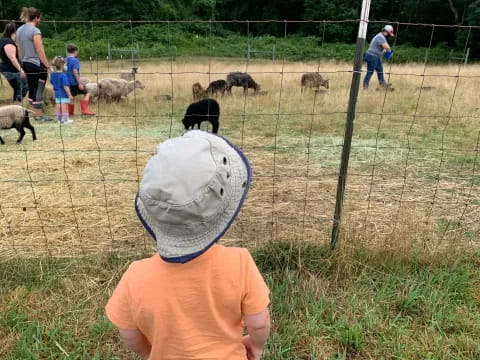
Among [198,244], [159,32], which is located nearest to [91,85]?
[198,244]

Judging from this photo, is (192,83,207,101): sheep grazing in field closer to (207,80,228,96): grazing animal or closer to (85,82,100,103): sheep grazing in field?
(207,80,228,96): grazing animal

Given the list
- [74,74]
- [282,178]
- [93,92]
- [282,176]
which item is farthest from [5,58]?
[282,176]

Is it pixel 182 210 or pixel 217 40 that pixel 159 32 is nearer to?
pixel 217 40

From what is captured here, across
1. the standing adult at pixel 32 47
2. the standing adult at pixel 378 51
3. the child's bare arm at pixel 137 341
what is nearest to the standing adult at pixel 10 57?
the standing adult at pixel 32 47

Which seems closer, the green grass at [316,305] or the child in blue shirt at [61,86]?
the green grass at [316,305]

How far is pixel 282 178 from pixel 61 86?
17.2ft

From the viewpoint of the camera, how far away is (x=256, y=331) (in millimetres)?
1375

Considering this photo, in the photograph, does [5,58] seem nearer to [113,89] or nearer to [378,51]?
[113,89]

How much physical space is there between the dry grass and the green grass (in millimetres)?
243

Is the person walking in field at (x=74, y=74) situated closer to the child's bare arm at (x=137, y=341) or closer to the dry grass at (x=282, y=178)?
the dry grass at (x=282, y=178)

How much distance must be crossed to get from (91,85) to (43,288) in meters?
8.49

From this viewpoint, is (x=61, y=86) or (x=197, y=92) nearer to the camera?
(x=61, y=86)

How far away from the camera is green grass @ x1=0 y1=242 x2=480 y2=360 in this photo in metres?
2.25

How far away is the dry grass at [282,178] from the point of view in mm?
3479
